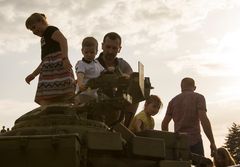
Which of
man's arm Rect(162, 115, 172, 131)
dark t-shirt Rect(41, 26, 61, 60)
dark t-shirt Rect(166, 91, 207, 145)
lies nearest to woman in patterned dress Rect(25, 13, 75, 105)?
dark t-shirt Rect(41, 26, 61, 60)

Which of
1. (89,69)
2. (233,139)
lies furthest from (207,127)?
(233,139)

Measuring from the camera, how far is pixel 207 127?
8.97 m

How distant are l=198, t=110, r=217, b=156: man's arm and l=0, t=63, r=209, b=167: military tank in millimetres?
2531

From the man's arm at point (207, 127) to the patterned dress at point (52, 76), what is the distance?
2.80 m

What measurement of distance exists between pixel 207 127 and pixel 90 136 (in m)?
4.28

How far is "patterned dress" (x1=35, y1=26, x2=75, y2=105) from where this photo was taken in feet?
22.5

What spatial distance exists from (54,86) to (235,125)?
6114 cm

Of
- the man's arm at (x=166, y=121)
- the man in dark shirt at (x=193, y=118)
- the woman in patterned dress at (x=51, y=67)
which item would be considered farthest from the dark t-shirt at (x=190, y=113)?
the woman in patterned dress at (x=51, y=67)

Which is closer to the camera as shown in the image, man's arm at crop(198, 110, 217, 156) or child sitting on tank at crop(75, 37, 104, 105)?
child sitting on tank at crop(75, 37, 104, 105)

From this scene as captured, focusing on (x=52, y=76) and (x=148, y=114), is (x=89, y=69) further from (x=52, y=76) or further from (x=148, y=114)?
(x=148, y=114)

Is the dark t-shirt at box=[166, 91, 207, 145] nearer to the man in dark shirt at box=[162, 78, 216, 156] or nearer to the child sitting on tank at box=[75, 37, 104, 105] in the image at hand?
the man in dark shirt at box=[162, 78, 216, 156]

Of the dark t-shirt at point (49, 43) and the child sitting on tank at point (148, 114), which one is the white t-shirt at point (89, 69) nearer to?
the dark t-shirt at point (49, 43)

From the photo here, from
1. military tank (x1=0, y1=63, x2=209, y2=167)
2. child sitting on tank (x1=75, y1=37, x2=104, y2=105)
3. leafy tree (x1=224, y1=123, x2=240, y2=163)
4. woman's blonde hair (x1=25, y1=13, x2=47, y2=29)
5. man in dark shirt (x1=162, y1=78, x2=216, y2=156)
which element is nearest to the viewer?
military tank (x1=0, y1=63, x2=209, y2=167)

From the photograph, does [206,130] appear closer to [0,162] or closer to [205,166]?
[205,166]
